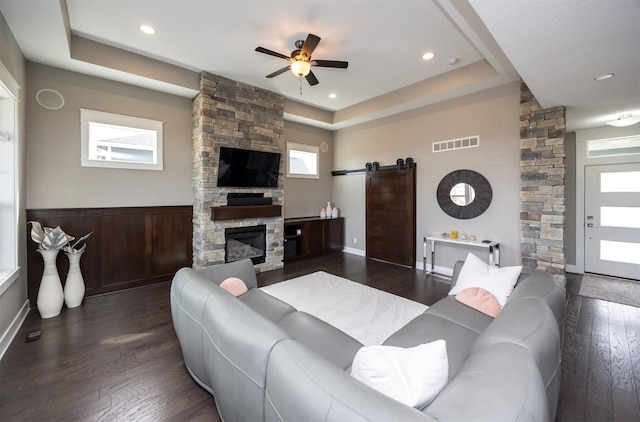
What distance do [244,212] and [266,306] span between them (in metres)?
2.61

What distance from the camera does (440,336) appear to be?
1.88m

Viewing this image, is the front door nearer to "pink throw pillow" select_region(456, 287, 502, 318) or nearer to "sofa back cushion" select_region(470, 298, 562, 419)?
"pink throw pillow" select_region(456, 287, 502, 318)

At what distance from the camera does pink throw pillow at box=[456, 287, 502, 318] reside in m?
2.26

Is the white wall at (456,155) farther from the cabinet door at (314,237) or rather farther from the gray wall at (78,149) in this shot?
the gray wall at (78,149)

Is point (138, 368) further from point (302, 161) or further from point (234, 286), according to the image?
point (302, 161)

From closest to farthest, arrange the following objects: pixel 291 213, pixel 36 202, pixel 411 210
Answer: pixel 36 202
pixel 411 210
pixel 291 213

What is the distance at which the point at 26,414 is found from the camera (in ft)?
5.79

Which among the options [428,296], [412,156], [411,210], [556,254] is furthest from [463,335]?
[412,156]

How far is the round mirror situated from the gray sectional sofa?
2451 mm

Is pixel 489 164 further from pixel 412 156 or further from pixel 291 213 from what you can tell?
pixel 291 213

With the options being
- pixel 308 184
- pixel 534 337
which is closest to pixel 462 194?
pixel 308 184

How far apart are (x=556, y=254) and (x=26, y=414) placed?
5.68m

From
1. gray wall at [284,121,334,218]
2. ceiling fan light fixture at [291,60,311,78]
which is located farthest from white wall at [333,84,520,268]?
ceiling fan light fixture at [291,60,311,78]

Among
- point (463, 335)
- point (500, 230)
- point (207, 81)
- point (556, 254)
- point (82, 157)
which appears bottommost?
point (463, 335)
